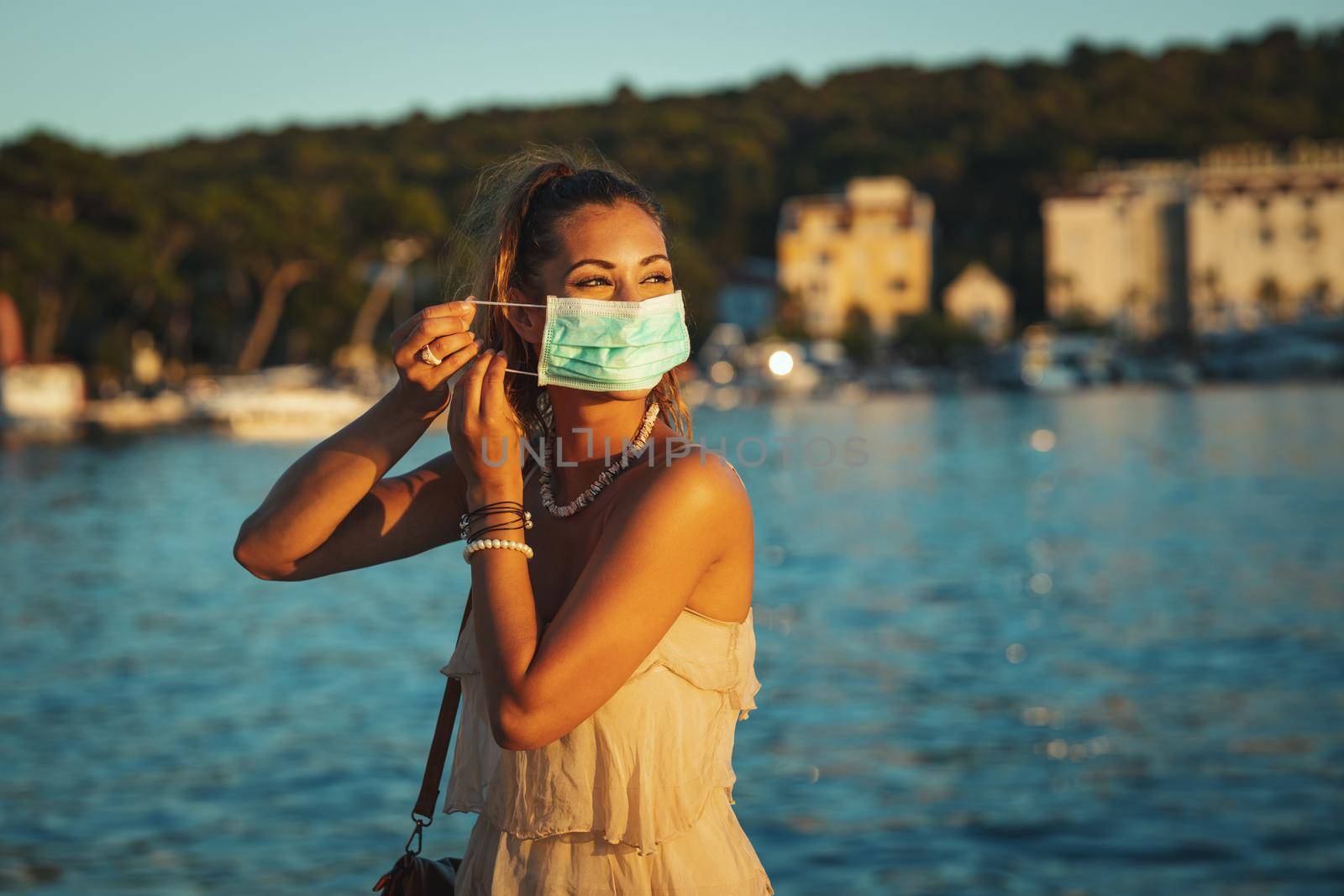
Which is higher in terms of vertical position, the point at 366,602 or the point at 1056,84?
the point at 1056,84

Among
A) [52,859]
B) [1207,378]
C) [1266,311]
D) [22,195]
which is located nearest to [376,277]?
[22,195]

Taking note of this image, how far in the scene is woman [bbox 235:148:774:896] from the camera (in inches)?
83.0

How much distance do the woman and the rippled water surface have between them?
750 millimetres

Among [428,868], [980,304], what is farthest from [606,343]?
[980,304]

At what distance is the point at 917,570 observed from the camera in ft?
66.9

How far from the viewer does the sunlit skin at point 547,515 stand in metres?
2.10

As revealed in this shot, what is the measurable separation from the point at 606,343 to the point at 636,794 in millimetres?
661

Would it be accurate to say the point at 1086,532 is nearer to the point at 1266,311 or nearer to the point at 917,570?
the point at 917,570

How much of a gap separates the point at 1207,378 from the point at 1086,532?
276 feet

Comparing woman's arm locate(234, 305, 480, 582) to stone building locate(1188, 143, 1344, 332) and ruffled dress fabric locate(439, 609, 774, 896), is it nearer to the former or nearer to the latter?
ruffled dress fabric locate(439, 609, 774, 896)

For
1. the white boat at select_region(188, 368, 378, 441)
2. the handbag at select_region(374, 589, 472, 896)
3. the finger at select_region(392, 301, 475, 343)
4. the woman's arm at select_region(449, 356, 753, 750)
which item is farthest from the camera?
the white boat at select_region(188, 368, 378, 441)

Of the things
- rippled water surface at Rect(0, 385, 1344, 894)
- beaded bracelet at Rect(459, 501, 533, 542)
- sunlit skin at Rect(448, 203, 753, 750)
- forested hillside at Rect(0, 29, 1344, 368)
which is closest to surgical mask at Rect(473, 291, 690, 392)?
sunlit skin at Rect(448, 203, 753, 750)

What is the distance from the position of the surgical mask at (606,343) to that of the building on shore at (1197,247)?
11751 centimetres

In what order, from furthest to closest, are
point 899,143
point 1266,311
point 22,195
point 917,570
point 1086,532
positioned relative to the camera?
1. point 899,143
2. point 1266,311
3. point 22,195
4. point 1086,532
5. point 917,570
